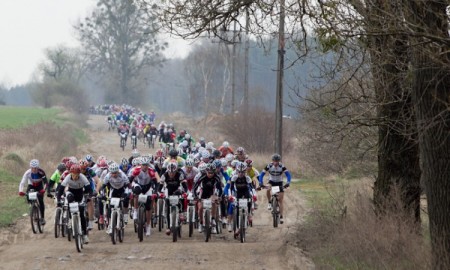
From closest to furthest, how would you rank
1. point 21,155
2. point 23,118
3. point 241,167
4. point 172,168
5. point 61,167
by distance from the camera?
1. point 172,168
2. point 241,167
3. point 61,167
4. point 21,155
5. point 23,118

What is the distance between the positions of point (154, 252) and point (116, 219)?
1592mm

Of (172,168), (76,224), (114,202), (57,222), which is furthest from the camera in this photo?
(57,222)

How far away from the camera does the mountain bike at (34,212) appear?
61.3 feet

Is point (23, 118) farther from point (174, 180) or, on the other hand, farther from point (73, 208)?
point (73, 208)

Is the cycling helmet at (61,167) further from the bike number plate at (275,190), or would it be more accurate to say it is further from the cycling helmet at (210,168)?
the bike number plate at (275,190)

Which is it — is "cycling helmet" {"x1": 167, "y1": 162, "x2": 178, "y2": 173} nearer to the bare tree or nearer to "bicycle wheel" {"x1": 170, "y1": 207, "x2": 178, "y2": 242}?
"bicycle wheel" {"x1": 170, "y1": 207, "x2": 178, "y2": 242}

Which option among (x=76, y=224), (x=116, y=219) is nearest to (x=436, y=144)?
(x=76, y=224)

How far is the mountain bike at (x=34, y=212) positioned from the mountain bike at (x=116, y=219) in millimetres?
2513

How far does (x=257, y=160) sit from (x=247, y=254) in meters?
23.0

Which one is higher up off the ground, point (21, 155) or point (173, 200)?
point (173, 200)

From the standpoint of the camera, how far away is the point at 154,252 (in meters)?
16.0

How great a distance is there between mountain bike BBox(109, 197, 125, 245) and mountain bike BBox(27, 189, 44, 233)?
2513 millimetres

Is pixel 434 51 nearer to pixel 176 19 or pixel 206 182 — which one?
pixel 176 19

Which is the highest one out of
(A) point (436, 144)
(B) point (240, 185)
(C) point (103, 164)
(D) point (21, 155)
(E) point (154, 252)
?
(A) point (436, 144)
